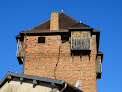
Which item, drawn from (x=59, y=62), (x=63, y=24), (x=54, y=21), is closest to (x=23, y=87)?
(x=59, y=62)

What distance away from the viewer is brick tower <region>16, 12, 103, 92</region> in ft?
83.5

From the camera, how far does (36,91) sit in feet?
48.0

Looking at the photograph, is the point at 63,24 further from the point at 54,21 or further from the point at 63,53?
the point at 63,53

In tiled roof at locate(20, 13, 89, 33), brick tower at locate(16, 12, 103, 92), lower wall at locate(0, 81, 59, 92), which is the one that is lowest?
lower wall at locate(0, 81, 59, 92)

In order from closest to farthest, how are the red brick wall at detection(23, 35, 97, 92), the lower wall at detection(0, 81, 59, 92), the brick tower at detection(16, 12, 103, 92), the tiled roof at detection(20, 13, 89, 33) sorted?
the lower wall at detection(0, 81, 59, 92) < the red brick wall at detection(23, 35, 97, 92) < the brick tower at detection(16, 12, 103, 92) < the tiled roof at detection(20, 13, 89, 33)

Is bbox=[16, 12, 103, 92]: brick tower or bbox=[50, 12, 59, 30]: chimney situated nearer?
bbox=[16, 12, 103, 92]: brick tower

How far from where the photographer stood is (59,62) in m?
26.0

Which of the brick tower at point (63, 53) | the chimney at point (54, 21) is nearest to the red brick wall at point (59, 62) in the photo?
the brick tower at point (63, 53)

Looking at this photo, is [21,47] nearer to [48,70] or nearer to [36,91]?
[48,70]

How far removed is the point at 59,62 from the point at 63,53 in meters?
0.87

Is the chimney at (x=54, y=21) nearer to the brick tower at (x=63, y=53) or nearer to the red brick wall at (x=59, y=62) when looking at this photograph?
the brick tower at (x=63, y=53)

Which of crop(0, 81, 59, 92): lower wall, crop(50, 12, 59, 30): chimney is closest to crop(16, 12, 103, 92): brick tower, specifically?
crop(50, 12, 59, 30): chimney

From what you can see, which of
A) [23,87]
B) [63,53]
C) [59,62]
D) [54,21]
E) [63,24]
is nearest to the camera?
[23,87]

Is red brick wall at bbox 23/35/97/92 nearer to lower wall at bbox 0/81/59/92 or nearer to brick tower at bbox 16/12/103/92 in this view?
brick tower at bbox 16/12/103/92
